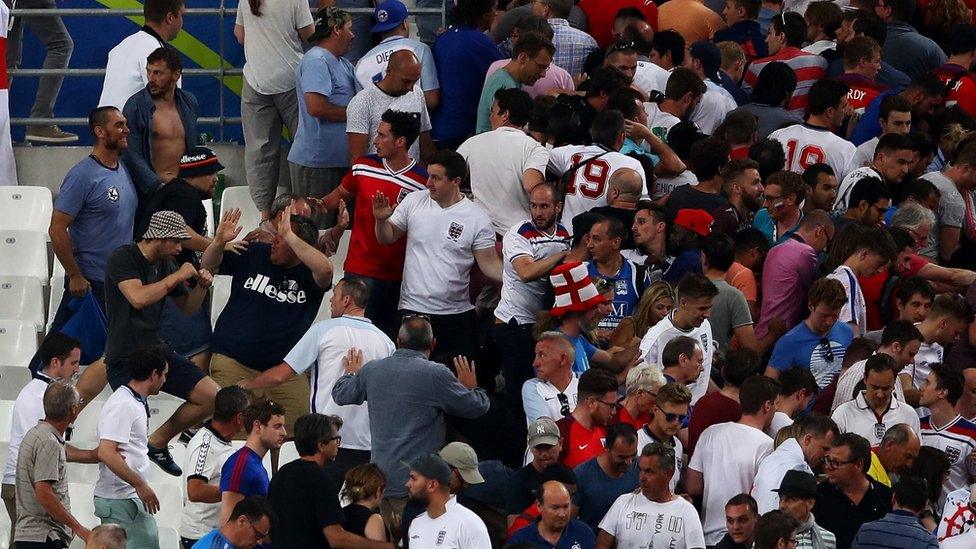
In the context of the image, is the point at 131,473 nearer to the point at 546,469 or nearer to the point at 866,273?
the point at 546,469

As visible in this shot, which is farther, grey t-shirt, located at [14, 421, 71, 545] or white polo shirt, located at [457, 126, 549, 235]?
white polo shirt, located at [457, 126, 549, 235]

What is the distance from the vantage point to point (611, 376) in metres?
9.13

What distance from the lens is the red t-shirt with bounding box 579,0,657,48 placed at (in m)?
13.3

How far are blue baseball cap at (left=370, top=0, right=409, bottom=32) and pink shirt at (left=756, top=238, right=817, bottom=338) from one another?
3.07 metres

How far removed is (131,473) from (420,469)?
1631 millimetres

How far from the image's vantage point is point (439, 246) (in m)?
10.6

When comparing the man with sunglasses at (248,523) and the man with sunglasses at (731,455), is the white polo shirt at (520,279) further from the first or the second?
the man with sunglasses at (248,523)

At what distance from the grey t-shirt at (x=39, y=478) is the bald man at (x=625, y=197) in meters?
3.18

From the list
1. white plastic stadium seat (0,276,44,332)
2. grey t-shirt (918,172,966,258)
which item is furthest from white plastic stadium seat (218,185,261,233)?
grey t-shirt (918,172,966,258)

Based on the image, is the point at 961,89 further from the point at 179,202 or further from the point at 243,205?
the point at 179,202

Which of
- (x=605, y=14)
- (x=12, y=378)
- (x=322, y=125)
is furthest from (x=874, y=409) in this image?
(x=12, y=378)

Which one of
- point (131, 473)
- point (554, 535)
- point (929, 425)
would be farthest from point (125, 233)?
point (929, 425)

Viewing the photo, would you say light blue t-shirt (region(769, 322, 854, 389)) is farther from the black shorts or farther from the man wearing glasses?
the black shorts

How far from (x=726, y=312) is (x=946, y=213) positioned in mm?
1992
